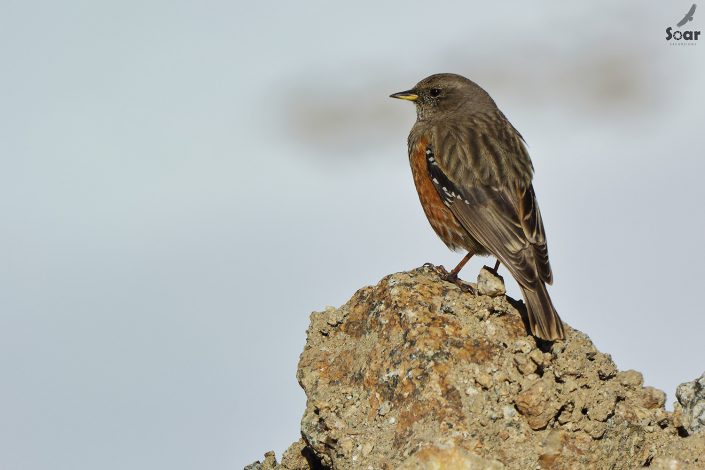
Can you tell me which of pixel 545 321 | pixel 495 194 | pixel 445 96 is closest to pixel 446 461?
pixel 545 321

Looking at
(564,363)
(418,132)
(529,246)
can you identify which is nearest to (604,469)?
(564,363)

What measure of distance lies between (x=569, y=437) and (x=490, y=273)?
123 cm

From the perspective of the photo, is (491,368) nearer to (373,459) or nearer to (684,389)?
(373,459)

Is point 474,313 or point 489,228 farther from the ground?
point 489,228

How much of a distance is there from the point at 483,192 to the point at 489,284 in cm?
175

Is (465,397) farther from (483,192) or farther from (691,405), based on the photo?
(483,192)

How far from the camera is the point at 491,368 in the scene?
16.9 feet

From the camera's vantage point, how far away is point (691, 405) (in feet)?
17.7

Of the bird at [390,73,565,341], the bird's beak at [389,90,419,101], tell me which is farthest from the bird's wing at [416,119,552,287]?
the bird's beak at [389,90,419,101]

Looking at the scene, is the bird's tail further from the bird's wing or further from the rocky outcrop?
the bird's wing

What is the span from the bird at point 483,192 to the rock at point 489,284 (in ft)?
1.19

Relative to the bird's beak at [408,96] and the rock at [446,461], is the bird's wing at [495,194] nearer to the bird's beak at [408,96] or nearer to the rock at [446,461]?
the bird's beak at [408,96]

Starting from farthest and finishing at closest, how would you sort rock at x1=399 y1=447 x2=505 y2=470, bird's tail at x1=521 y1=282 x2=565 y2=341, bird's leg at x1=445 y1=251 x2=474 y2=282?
1. bird's leg at x1=445 y1=251 x2=474 y2=282
2. bird's tail at x1=521 y1=282 x2=565 y2=341
3. rock at x1=399 y1=447 x2=505 y2=470

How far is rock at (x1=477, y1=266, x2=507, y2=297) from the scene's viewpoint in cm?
580
